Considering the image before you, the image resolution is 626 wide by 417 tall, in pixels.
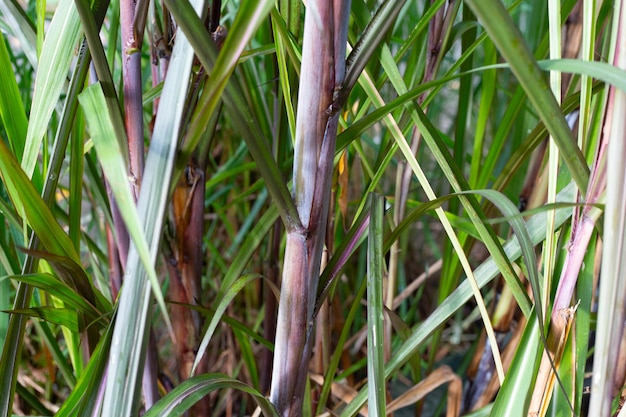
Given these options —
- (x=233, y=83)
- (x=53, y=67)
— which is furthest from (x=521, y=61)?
(x=53, y=67)

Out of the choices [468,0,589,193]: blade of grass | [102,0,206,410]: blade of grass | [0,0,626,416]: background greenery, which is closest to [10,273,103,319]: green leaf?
[0,0,626,416]: background greenery

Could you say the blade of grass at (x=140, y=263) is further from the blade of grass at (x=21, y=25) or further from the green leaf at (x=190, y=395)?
the blade of grass at (x=21, y=25)

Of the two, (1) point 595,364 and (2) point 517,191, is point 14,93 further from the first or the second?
(2) point 517,191

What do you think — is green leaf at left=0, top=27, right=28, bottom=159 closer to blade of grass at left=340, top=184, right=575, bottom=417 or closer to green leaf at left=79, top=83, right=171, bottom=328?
green leaf at left=79, top=83, right=171, bottom=328

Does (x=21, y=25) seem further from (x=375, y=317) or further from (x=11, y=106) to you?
(x=375, y=317)

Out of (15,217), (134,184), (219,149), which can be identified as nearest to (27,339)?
(219,149)

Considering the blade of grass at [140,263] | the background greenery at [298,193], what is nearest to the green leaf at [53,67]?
the background greenery at [298,193]

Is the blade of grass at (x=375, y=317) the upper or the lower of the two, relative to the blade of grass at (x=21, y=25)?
lower

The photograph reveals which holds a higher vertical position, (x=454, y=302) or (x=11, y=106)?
(x=11, y=106)
